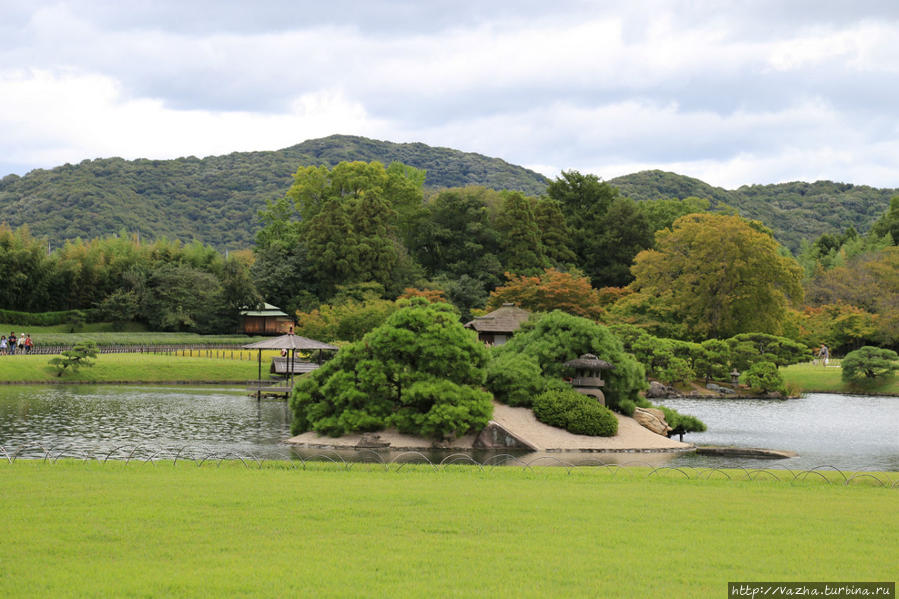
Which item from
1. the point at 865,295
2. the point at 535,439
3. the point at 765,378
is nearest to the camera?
the point at 535,439

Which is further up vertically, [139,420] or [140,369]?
[140,369]

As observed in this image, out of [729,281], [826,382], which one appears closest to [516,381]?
[826,382]

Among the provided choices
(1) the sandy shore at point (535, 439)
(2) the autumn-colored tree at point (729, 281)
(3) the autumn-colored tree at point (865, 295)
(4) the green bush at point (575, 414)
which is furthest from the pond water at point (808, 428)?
(3) the autumn-colored tree at point (865, 295)

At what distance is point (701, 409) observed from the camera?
35406mm

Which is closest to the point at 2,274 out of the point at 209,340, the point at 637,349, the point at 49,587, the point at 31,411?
the point at 209,340

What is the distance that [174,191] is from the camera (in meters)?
125

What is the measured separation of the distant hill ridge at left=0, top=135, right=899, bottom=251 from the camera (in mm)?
105438

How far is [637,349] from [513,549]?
116 feet

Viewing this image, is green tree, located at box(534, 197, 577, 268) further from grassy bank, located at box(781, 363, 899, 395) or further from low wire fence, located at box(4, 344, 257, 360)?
low wire fence, located at box(4, 344, 257, 360)

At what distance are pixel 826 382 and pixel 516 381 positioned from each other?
1026 inches

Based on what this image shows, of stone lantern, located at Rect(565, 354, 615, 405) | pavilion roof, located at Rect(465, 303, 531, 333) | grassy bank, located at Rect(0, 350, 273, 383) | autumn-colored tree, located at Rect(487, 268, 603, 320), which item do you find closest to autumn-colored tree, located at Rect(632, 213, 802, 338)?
autumn-colored tree, located at Rect(487, 268, 603, 320)

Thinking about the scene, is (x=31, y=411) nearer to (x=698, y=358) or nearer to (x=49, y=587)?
(x=49, y=587)

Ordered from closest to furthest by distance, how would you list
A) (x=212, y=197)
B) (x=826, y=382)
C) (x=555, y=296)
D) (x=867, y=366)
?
(x=867, y=366)
(x=826, y=382)
(x=555, y=296)
(x=212, y=197)

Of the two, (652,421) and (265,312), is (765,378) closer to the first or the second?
(652,421)
